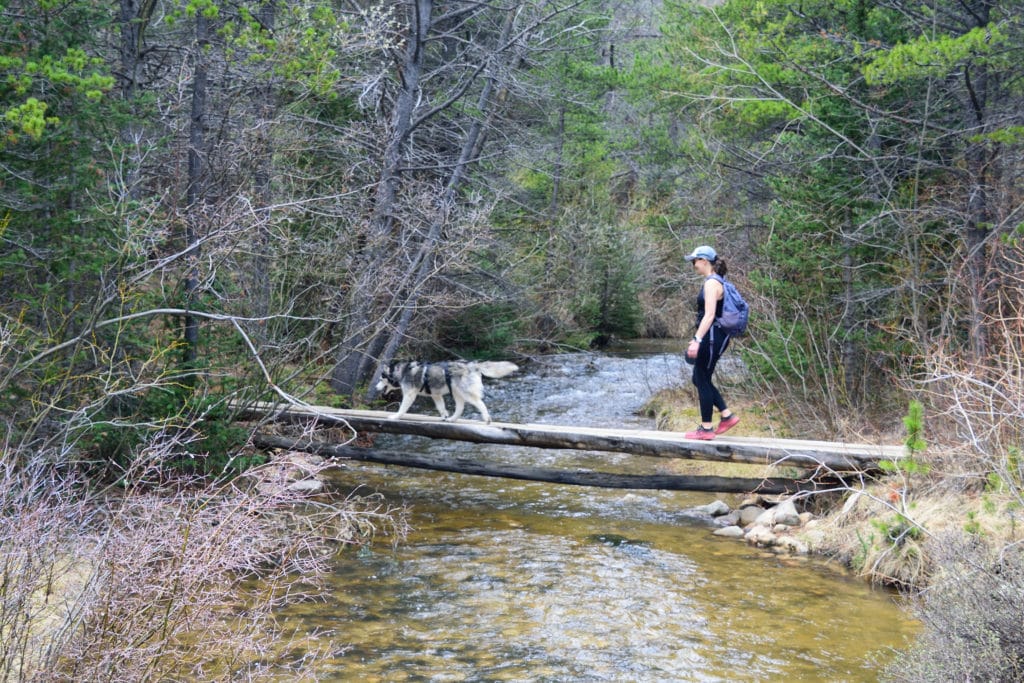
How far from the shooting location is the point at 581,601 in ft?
28.7

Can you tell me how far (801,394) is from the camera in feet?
43.6

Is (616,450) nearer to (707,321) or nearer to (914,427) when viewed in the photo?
(707,321)

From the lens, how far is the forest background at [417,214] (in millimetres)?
8883

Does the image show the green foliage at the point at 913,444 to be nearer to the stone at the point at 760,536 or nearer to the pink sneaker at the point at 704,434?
the stone at the point at 760,536

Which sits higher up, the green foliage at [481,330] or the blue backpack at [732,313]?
the blue backpack at [732,313]

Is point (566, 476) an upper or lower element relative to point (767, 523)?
upper

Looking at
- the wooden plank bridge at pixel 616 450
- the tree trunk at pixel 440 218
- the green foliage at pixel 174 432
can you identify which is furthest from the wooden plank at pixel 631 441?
the tree trunk at pixel 440 218

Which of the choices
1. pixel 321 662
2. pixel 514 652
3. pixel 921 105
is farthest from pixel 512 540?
pixel 921 105

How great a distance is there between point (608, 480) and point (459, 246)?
188 inches

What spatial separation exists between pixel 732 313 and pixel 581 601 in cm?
346

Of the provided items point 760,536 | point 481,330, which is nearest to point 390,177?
point 481,330

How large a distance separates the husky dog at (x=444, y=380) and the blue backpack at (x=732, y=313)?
122 inches

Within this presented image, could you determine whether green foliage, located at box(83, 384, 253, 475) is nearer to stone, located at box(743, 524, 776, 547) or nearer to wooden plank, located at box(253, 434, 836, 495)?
wooden plank, located at box(253, 434, 836, 495)

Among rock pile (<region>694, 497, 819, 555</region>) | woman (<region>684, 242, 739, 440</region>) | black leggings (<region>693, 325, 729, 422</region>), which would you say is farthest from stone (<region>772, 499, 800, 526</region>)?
black leggings (<region>693, 325, 729, 422</region>)
